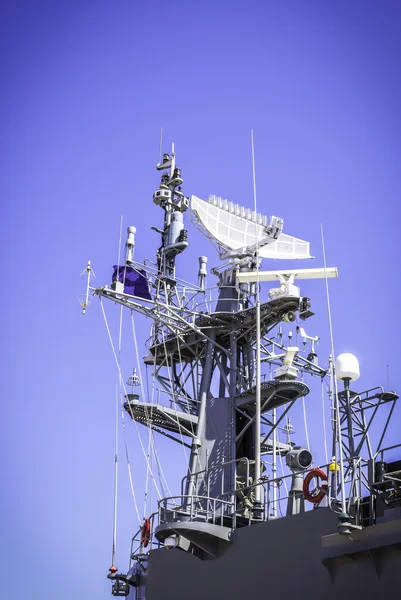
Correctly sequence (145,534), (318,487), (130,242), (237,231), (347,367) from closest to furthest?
1. (347,367)
2. (318,487)
3. (145,534)
4. (130,242)
5. (237,231)

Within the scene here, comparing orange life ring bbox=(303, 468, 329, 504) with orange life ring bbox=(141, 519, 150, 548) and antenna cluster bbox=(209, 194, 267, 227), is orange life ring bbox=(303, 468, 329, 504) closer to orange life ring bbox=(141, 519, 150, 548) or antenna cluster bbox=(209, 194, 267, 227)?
orange life ring bbox=(141, 519, 150, 548)

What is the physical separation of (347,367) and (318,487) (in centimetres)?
289

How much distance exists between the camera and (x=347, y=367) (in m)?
19.4

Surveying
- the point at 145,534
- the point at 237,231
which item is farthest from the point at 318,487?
the point at 237,231

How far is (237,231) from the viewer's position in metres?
31.8

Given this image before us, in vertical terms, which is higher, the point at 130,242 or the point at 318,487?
the point at 130,242

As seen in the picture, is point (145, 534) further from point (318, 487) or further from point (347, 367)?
point (347, 367)

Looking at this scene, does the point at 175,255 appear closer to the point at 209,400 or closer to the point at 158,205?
the point at 158,205

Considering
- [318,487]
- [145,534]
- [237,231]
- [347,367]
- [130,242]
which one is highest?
[237,231]

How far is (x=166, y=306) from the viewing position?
28.9m

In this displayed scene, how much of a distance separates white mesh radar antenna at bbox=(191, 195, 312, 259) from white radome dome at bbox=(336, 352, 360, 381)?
11.2m

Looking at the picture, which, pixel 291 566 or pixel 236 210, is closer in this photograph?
pixel 291 566

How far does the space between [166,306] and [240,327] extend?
267cm

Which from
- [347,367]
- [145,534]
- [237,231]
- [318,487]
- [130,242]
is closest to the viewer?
[347,367]
